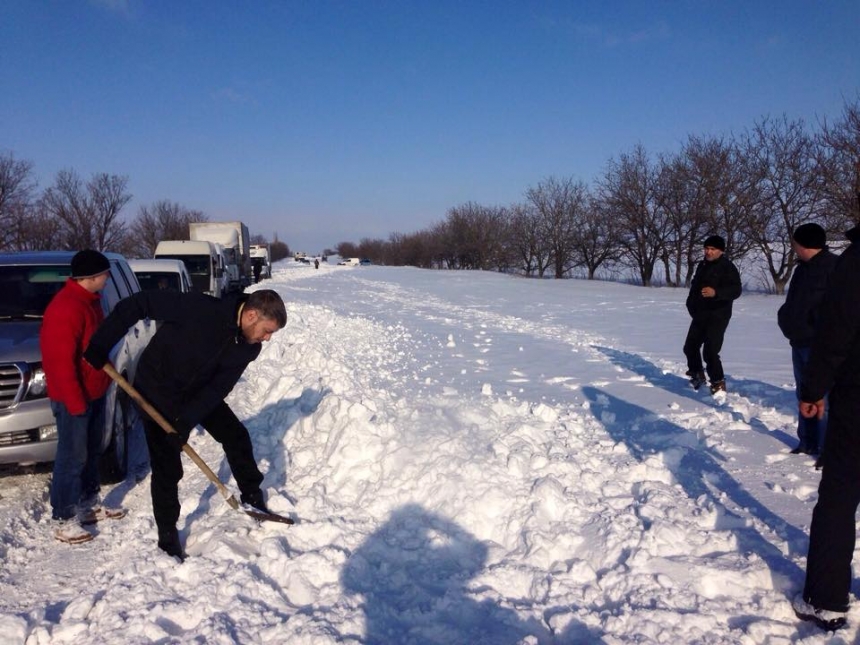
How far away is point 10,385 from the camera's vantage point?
444cm

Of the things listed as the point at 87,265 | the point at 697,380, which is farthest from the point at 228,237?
the point at 87,265

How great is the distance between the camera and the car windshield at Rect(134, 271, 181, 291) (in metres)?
13.4

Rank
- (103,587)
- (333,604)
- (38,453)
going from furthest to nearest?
(38,453) → (103,587) → (333,604)

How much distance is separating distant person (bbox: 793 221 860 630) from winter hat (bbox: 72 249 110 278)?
4.42 m

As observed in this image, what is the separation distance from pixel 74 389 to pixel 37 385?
782 millimetres

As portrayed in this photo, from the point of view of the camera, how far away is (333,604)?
3.19 m

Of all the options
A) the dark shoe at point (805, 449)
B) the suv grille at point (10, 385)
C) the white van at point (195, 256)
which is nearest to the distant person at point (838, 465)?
the dark shoe at point (805, 449)

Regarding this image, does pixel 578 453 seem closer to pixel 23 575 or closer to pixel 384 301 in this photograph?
pixel 23 575

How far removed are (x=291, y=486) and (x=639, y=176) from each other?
1377 inches

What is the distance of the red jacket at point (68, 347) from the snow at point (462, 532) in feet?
3.24

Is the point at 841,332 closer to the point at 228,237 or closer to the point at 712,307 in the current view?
the point at 712,307

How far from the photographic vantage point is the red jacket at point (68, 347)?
156 inches

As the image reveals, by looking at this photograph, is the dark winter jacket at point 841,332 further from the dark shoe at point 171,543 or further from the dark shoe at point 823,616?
the dark shoe at point 171,543

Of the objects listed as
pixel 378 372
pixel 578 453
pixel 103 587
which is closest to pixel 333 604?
pixel 103 587
